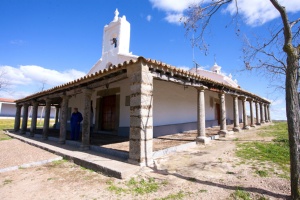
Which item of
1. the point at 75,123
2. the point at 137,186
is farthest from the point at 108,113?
the point at 137,186

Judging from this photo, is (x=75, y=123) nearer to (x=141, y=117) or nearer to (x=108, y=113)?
(x=108, y=113)

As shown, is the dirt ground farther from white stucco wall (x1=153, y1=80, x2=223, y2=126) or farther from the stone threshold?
white stucco wall (x1=153, y1=80, x2=223, y2=126)

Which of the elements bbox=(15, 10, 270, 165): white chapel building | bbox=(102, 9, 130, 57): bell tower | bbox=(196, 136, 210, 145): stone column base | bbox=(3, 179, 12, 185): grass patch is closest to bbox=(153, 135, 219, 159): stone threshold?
bbox=(196, 136, 210, 145): stone column base

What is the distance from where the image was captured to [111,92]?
417 inches

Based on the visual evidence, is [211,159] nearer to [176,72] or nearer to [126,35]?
[176,72]

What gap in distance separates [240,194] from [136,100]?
300cm

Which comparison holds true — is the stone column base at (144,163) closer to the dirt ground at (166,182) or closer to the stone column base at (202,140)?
the dirt ground at (166,182)

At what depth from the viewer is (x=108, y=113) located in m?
10.9

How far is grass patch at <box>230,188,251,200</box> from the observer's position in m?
3.20

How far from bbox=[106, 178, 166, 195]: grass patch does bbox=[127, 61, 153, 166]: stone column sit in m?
0.65

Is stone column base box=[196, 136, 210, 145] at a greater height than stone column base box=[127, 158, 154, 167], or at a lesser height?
greater

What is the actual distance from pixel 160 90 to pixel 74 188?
6.77m

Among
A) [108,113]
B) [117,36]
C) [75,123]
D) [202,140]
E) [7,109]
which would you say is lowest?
[202,140]

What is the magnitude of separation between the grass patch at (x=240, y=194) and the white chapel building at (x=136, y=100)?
2145 millimetres
